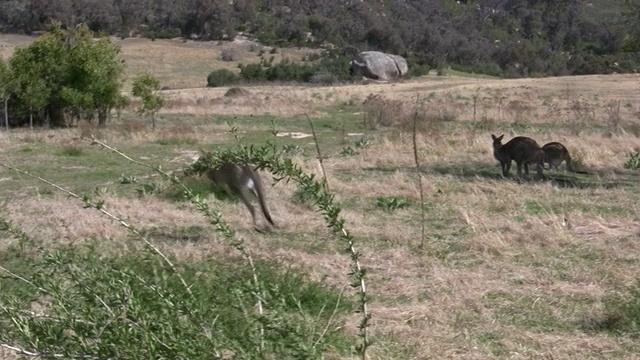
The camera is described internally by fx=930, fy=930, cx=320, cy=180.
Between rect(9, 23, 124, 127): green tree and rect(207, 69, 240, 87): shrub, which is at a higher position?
rect(9, 23, 124, 127): green tree

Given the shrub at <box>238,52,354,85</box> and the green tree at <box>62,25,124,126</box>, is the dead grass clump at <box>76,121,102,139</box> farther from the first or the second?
the shrub at <box>238,52,354,85</box>

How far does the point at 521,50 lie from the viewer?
8412cm

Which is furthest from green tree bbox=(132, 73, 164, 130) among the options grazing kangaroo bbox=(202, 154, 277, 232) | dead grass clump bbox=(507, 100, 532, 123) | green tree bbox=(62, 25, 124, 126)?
grazing kangaroo bbox=(202, 154, 277, 232)

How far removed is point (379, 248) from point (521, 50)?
77.0 meters

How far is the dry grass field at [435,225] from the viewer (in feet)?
23.3

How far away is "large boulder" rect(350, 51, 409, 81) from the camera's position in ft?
207

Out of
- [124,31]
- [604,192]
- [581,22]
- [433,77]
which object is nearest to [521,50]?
[581,22]

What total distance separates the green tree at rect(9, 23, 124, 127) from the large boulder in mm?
32887

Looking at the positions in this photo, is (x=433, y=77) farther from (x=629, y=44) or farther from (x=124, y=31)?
(x=629, y=44)

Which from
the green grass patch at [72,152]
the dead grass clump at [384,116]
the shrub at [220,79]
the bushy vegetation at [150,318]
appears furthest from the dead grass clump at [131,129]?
the shrub at [220,79]

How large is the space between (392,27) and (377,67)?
2637 centimetres

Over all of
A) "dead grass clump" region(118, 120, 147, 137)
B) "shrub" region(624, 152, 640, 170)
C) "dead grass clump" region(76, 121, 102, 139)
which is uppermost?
"shrub" region(624, 152, 640, 170)

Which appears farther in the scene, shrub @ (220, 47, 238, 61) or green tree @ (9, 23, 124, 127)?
shrub @ (220, 47, 238, 61)

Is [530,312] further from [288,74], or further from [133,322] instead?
[288,74]
